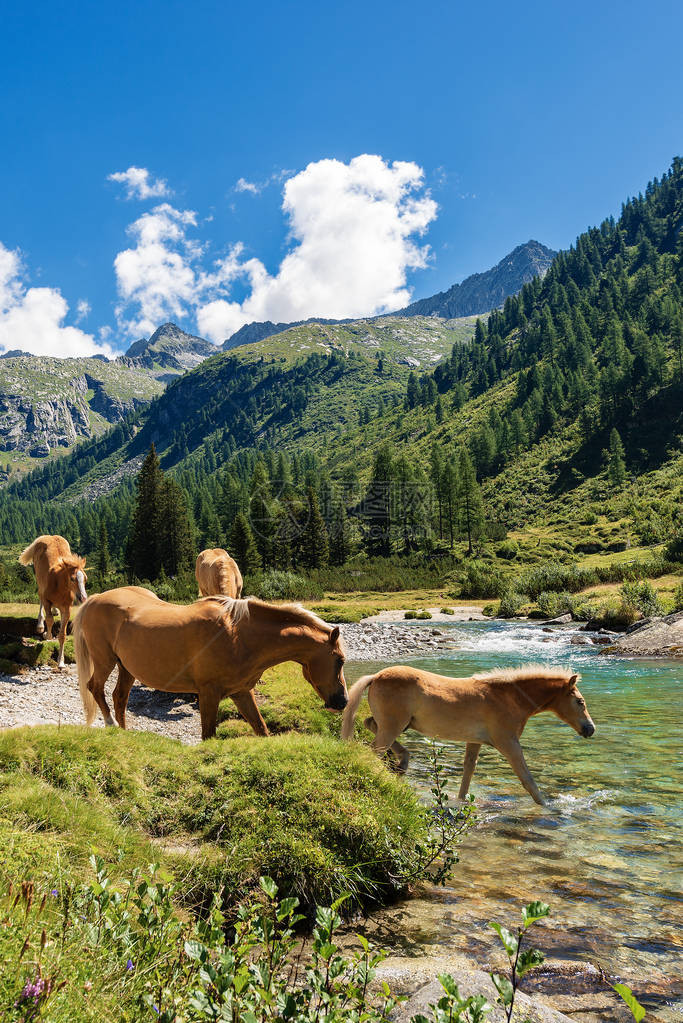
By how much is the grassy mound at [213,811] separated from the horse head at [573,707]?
290cm

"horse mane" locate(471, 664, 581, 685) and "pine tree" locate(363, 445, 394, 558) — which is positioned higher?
"pine tree" locate(363, 445, 394, 558)

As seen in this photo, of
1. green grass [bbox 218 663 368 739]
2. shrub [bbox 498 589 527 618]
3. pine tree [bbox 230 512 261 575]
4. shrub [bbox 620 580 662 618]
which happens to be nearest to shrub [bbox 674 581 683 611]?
shrub [bbox 620 580 662 618]

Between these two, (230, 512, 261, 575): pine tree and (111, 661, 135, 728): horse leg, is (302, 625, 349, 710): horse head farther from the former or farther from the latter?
(230, 512, 261, 575): pine tree

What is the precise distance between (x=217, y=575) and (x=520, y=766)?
7878 mm

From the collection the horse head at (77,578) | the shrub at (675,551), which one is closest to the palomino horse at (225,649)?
the horse head at (77,578)

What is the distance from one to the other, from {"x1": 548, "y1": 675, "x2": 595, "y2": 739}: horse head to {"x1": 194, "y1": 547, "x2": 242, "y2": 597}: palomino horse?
699 cm

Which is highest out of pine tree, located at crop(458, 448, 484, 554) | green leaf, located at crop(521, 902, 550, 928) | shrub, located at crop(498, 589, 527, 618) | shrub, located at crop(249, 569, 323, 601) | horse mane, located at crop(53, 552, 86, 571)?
pine tree, located at crop(458, 448, 484, 554)

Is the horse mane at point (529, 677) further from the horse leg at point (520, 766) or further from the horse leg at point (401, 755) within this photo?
the horse leg at point (401, 755)

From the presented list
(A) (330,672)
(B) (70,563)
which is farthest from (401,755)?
(B) (70,563)

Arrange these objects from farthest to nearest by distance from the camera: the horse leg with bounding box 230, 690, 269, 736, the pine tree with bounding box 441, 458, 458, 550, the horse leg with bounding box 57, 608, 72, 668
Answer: the pine tree with bounding box 441, 458, 458, 550 < the horse leg with bounding box 57, 608, 72, 668 < the horse leg with bounding box 230, 690, 269, 736

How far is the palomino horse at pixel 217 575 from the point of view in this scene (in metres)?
12.6

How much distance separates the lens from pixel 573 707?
7.63 metres

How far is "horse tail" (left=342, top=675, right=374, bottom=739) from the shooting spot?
7699 millimetres

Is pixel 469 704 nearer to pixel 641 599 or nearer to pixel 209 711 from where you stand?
pixel 209 711
